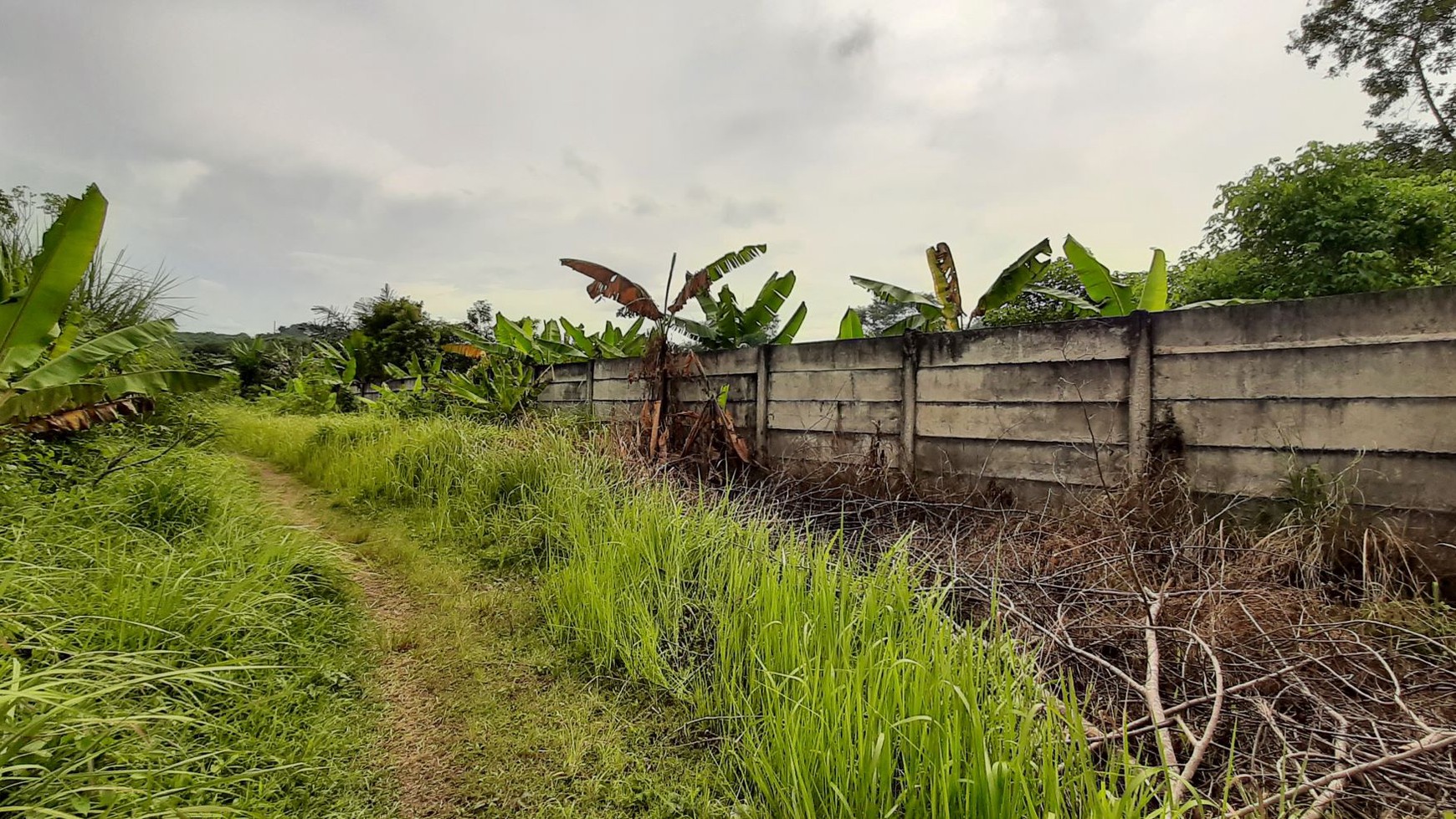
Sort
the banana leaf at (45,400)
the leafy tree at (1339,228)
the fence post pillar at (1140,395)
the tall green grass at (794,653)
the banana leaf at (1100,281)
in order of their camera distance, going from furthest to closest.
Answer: the leafy tree at (1339,228), the banana leaf at (1100,281), the fence post pillar at (1140,395), the banana leaf at (45,400), the tall green grass at (794,653)

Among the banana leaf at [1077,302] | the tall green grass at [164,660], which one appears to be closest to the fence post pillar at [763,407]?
Result: the banana leaf at [1077,302]

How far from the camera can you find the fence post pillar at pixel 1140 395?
10.9ft

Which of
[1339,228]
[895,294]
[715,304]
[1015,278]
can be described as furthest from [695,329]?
[1339,228]

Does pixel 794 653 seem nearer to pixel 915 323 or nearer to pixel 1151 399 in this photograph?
pixel 1151 399

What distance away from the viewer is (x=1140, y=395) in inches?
132

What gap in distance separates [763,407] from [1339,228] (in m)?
11.0

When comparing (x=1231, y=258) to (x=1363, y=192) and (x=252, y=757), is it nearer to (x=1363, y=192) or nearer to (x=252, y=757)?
(x=1363, y=192)

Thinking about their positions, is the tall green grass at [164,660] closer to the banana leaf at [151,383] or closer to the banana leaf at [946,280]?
the banana leaf at [151,383]

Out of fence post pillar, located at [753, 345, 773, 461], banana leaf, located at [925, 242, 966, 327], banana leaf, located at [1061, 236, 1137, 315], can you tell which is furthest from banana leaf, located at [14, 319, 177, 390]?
banana leaf, located at [1061, 236, 1137, 315]

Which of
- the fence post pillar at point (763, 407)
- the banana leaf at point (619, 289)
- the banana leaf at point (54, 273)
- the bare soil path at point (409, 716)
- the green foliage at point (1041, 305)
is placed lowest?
the bare soil path at point (409, 716)

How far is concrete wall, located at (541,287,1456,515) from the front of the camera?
2609 mm

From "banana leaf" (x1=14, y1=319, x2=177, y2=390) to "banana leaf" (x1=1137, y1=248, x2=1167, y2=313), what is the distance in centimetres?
666

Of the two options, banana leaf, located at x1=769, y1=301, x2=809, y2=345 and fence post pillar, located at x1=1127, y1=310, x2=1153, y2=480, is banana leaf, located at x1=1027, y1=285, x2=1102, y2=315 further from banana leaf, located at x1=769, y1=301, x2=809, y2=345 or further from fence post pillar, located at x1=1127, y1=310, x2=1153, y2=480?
banana leaf, located at x1=769, y1=301, x2=809, y2=345

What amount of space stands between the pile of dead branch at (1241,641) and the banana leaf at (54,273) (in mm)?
4344
